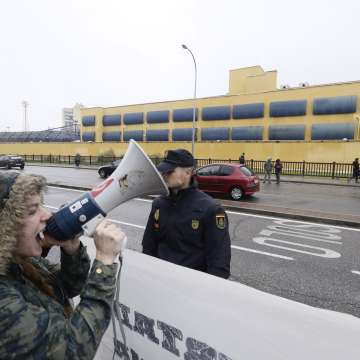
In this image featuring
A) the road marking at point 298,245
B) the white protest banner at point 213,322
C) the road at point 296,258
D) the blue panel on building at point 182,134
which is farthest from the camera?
the blue panel on building at point 182,134

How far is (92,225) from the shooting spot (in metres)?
1.34

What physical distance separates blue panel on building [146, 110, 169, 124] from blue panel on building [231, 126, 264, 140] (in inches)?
346

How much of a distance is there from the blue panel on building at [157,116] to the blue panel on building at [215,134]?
5305 millimetres

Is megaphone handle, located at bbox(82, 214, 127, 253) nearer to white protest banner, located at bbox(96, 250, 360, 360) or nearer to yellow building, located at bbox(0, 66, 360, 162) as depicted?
white protest banner, located at bbox(96, 250, 360, 360)

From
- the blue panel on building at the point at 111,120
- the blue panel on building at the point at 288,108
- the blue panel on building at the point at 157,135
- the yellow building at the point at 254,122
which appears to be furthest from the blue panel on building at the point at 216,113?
the blue panel on building at the point at 111,120

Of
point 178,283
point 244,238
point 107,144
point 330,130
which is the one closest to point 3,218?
point 178,283

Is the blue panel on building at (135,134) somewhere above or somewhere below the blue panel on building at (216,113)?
below

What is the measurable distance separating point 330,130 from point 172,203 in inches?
1120

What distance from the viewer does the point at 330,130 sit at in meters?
27.6

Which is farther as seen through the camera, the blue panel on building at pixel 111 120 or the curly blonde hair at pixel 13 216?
the blue panel on building at pixel 111 120

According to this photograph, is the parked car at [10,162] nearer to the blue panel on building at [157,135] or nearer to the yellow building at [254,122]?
the yellow building at [254,122]

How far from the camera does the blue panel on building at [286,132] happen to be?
29.1 meters

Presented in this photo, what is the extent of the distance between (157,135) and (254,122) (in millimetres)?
12019

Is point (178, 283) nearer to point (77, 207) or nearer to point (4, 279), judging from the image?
point (77, 207)
